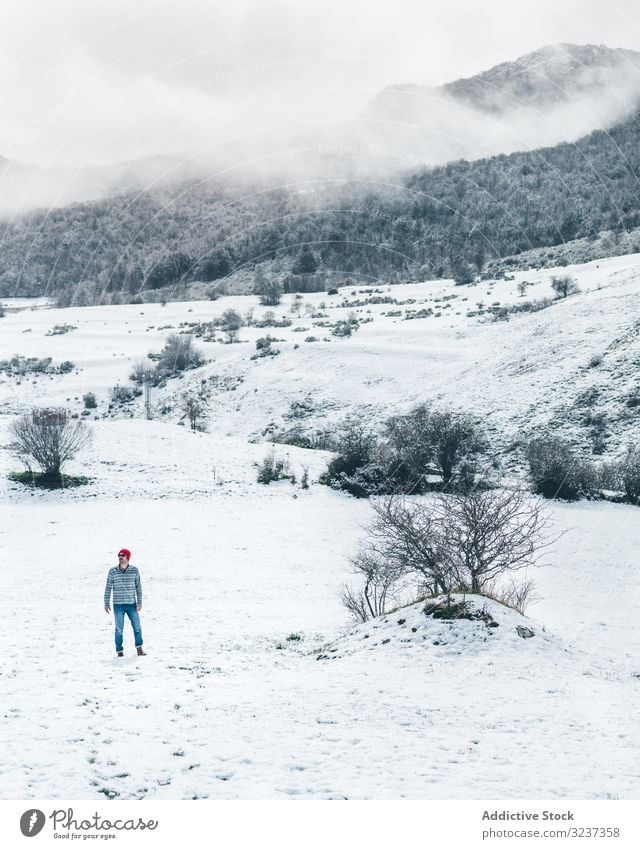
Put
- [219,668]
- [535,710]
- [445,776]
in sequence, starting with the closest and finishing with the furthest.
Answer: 1. [445,776]
2. [535,710]
3. [219,668]

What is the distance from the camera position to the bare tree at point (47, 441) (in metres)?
34.2

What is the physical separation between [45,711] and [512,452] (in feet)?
107

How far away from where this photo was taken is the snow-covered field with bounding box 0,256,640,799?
7.77m

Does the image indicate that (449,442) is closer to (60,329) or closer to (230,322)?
(230,322)

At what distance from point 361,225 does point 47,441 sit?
4570 inches

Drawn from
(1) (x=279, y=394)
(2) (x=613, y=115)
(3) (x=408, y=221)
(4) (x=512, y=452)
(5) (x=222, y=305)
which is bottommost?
(4) (x=512, y=452)

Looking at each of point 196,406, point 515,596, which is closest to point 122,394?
point 196,406

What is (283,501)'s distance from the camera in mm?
32844

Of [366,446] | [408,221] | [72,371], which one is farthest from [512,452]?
[408,221]

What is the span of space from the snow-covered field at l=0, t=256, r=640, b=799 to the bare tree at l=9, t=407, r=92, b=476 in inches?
67.9

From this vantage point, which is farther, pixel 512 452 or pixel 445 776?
pixel 512 452

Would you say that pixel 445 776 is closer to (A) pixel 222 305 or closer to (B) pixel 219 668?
(B) pixel 219 668

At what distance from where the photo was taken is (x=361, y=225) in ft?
453

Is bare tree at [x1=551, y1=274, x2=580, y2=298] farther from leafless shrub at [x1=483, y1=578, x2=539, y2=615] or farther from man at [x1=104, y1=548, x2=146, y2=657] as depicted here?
man at [x1=104, y1=548, x2=146, y2=657]
